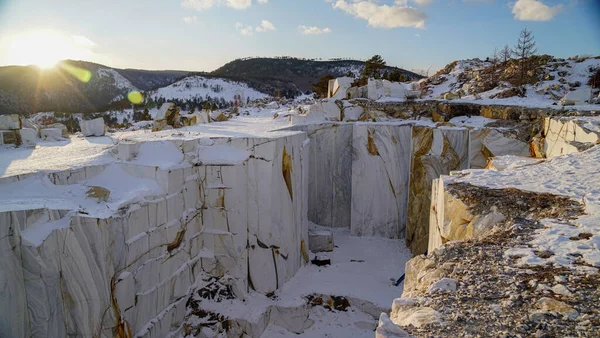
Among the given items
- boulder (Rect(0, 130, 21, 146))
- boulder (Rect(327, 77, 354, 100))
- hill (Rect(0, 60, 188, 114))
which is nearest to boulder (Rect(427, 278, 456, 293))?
boulder (Rect(0, 130, 21, 146))

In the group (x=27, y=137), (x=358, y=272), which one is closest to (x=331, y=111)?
(x=358, y=272)

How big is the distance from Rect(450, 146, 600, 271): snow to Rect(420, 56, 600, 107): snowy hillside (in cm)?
815

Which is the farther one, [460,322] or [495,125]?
[495,125]

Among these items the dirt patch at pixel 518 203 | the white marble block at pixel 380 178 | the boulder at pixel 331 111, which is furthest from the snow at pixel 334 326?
the boulder at pixel 331 111

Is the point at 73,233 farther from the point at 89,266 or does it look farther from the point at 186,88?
the point at 186,88

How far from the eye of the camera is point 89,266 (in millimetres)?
4539

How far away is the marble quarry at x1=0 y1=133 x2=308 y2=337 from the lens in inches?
168

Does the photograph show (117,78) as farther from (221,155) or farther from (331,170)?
(221,155)

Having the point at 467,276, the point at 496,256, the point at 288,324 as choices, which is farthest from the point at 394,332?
the point at 288,324

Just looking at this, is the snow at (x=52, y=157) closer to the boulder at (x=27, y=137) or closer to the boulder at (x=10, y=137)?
the boulder at (x=27, y=137)

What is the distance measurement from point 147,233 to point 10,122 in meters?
3.83

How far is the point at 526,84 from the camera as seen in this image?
16719 mm

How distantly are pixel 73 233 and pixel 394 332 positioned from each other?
4.01 metres

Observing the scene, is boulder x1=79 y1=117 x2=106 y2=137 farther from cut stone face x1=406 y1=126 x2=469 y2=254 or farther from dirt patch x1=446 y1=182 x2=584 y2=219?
dirt patch x1=446 y1=182 x2=584 y2=219
